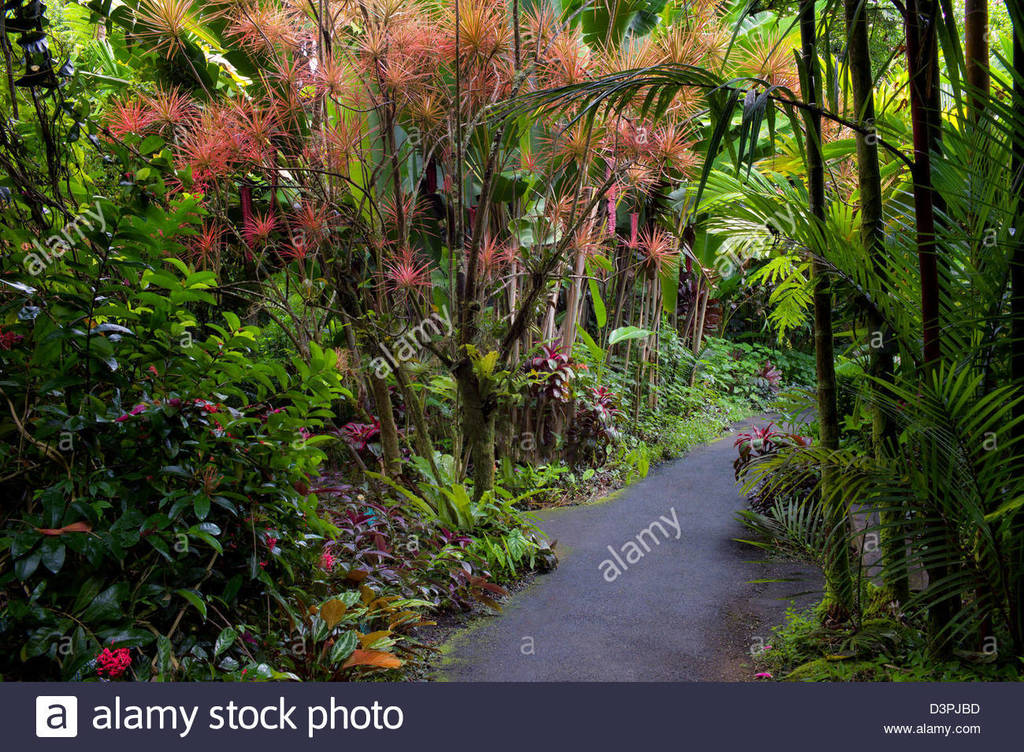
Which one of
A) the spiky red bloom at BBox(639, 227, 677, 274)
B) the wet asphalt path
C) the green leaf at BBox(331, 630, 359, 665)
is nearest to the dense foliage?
the green leaf at BBox(331, 630, 359, 665)

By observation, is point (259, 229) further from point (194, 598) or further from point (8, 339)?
point (194, 598)

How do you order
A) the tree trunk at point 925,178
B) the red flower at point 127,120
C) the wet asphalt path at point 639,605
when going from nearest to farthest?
1. the tree trunk at point 925,178
2. the wet asphalt path at point 639,605
3. the red flower at point 127,120

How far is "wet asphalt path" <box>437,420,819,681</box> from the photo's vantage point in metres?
2.39

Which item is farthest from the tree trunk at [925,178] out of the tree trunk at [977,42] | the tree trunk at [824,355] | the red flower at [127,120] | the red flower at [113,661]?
the red flower at [127,120]

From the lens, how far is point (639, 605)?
292cm

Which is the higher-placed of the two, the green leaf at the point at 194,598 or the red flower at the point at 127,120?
the red flower at the point at 127,120

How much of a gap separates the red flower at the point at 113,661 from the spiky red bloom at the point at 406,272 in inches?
77.1

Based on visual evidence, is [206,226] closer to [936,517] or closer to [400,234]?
[400,234]

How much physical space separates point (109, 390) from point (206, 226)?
5.42 feet

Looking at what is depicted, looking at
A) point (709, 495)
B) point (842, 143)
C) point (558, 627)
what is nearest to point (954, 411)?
point (842, 143)

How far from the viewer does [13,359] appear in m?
1.83

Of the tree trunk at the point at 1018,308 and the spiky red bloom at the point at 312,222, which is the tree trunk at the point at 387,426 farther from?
the tree trunk at the point at 1018,308

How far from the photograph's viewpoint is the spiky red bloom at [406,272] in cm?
325

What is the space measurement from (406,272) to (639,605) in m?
1.68
